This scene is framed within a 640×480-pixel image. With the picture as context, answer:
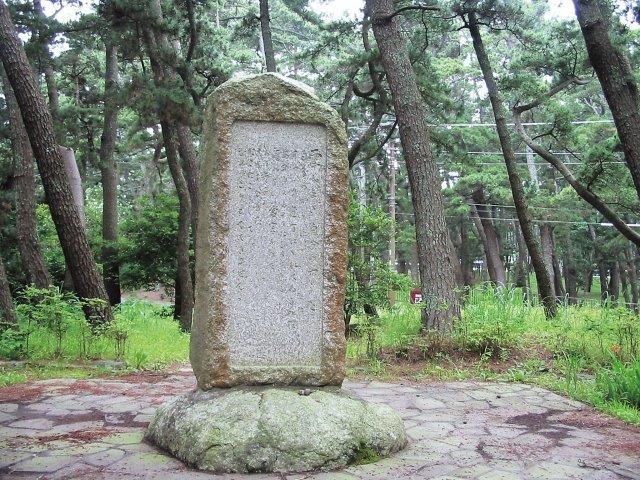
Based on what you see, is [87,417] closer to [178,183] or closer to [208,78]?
[178,183]

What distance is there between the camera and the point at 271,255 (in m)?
3.98

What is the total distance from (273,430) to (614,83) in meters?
4.71

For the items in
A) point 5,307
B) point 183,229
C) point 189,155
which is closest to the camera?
point 5,307

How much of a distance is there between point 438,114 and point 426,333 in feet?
18.3

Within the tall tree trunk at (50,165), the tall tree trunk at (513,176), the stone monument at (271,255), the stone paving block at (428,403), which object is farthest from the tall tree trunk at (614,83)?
the tall tree trunk at (50,165)

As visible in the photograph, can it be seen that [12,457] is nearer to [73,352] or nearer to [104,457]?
[104,457]

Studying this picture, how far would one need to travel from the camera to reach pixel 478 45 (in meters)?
9.96

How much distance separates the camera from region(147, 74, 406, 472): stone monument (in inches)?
152

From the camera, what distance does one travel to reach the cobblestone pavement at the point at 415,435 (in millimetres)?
3232

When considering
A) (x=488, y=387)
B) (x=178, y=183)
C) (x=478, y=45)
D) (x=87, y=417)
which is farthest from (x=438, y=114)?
(x=87, y=417)

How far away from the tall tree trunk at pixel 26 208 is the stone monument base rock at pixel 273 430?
751 centimetres

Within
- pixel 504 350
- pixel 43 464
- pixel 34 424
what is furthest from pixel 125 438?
pixel 504 350

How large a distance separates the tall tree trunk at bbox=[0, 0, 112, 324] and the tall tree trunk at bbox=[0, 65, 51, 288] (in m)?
2.44

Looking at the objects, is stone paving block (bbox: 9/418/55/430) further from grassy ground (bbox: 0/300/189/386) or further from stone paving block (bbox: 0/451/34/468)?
grassy ground (bbox: 0/300/189/386)
